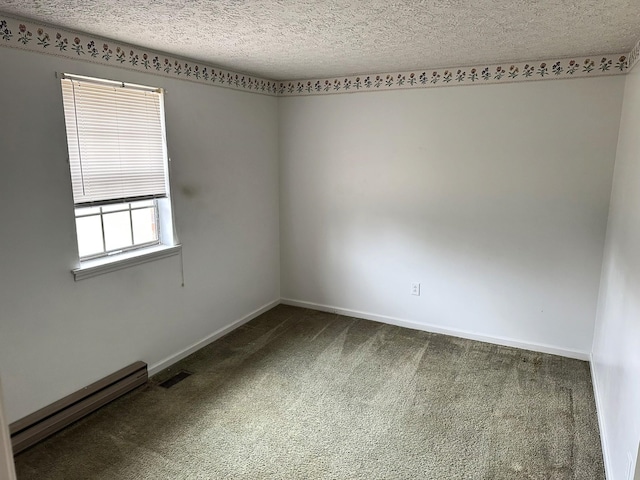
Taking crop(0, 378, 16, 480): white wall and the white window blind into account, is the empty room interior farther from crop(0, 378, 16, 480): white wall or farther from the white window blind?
crop(0, 378, 16, 480): white wall

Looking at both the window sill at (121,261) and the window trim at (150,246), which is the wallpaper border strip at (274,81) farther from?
the window sill at (121,261)

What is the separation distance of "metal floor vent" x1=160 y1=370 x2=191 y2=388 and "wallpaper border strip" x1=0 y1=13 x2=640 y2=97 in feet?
6.85

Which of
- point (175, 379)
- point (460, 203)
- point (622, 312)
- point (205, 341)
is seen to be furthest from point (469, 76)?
point (175, 379)

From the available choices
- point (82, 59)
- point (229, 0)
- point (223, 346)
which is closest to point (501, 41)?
point (229, 0)

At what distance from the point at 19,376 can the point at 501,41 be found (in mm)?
3298

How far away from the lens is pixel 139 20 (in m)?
2.13

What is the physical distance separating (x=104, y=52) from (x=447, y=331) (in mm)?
3310

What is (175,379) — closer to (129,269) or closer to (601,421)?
(129,269)

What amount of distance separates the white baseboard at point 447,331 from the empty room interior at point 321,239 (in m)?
0.02

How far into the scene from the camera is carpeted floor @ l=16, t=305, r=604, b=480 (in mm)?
2215

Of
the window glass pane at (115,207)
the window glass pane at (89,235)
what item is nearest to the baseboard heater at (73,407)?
the window glass pane at (89,235)

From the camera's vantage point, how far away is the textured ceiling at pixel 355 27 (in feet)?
6.22

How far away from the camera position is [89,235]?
8.81ft

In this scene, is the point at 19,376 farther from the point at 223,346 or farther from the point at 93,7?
the point at 93,7
